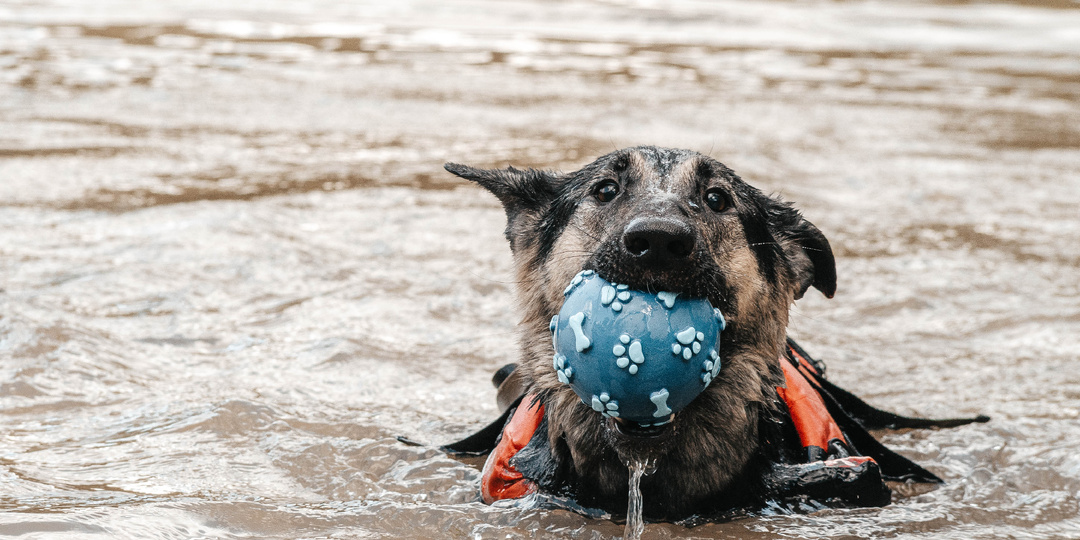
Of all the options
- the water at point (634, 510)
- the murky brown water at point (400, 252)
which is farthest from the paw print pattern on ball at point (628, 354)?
the murky brown water at point (400, 252)

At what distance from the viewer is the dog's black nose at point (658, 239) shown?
3.63m

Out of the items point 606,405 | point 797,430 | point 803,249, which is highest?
point 803,249

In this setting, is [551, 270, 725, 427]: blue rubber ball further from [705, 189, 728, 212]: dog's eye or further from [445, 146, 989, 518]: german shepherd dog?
[705, 189, 728, 212]: dog's eye

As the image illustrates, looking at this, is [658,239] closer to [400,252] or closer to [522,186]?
[522,186]

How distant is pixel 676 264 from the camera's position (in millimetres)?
3727

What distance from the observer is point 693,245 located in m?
3.72

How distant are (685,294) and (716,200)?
2.76ft

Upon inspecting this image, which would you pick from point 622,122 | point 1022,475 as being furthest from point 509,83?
point 1022,475

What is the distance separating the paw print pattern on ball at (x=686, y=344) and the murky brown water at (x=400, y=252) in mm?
921

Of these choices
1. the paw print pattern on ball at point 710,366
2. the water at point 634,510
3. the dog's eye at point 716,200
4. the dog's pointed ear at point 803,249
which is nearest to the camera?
the paw print pattern on ball at point 710,366

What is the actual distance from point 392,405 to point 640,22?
1588cm

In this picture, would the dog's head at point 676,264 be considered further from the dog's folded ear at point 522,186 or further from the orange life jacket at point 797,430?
the orange life jacket at point 797,430

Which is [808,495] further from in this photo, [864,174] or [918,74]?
[918,74]

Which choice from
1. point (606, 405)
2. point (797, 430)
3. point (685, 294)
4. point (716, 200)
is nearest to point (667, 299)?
point (685, 294)
